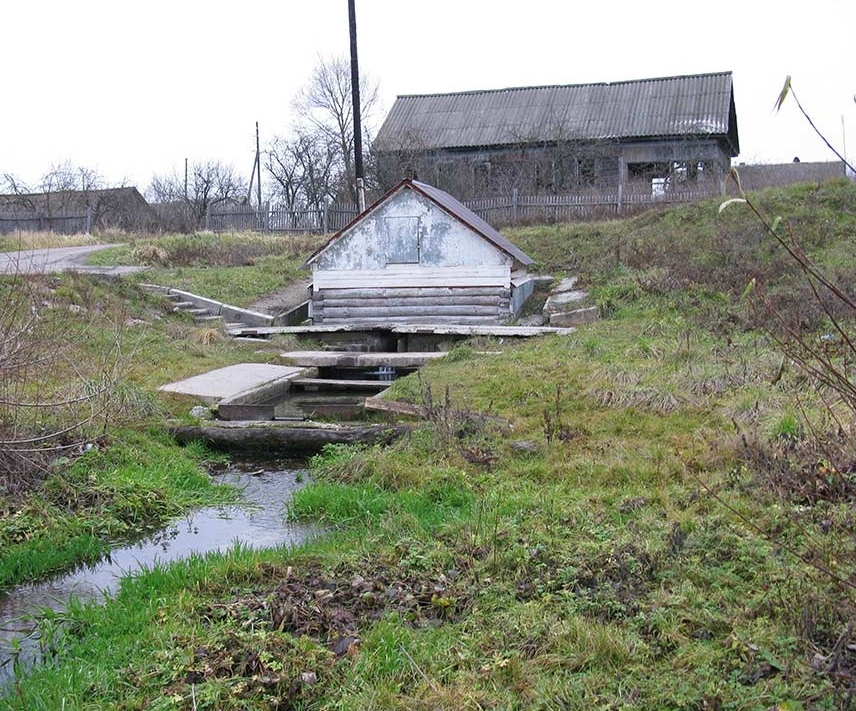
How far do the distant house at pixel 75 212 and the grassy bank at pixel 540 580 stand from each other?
87.7ft

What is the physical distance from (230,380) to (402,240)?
6.31 meters

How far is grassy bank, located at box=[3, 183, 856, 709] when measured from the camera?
144 inches

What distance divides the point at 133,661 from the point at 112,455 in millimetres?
4140

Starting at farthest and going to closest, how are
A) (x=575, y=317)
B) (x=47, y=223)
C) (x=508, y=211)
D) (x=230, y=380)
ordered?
(x=47, y=223), (x=508, y=211), (x=575, y=317), (x=230, y=380)

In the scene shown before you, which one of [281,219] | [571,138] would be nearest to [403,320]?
→ [281,219]

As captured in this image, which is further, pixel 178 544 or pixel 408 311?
pixel 408 311

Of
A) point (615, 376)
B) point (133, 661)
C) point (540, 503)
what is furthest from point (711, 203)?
point (133, 661)

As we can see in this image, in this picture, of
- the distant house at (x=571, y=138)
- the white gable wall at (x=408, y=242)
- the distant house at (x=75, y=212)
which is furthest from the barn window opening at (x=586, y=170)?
the distant house at (x=75, y=212)

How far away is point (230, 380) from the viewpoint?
11516 mm

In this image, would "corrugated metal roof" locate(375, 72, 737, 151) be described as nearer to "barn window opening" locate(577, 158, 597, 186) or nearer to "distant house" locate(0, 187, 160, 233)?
"barn window opening" locate(577, 158, 597, 186)

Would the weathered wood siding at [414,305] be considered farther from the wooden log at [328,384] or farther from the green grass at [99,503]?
the green grass at [99,503]

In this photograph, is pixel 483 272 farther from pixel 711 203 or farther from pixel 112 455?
pixel 112 455

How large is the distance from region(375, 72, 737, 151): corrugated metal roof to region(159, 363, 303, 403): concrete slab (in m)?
20.4

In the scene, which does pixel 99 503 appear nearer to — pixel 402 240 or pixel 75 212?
pixel 402 240
